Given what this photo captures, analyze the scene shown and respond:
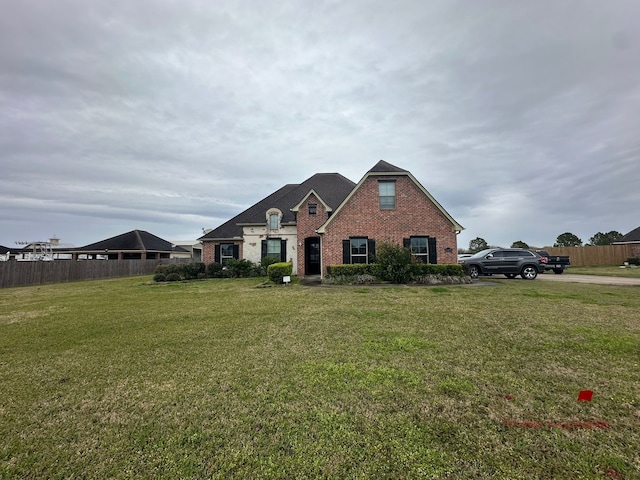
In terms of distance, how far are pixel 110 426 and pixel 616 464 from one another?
4.59 m

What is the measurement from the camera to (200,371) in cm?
411

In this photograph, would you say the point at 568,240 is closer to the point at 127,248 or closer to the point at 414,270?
the point at 414,270

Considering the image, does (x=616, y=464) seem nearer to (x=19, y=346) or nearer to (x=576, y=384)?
(x=576, y=384)

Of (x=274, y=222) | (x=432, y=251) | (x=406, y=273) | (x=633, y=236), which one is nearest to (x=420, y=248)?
(x=432, y=251)

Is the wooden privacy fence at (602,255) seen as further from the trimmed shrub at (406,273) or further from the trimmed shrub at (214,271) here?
the trimmed shrub at (214,271)

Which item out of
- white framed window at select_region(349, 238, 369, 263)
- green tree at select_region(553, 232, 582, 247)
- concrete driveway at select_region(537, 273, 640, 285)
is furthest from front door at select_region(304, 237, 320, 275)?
green tree at select_region(553, 232, 582, 247)

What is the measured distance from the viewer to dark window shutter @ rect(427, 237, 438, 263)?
1560 cm

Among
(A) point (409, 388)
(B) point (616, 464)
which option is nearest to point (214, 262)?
(A) point (409, 388)

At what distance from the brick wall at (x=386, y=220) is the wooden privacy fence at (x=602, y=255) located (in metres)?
22.5

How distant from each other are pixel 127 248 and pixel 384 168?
2833 cm

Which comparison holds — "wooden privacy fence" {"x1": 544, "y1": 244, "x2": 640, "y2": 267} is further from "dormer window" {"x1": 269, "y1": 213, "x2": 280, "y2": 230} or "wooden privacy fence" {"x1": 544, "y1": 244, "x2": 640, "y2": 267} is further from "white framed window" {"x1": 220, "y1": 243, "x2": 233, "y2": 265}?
"white framed window" {"x1": 220, "y1": 243, "x2": 233, "y2": 265}

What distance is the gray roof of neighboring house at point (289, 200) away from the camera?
20.4 metres

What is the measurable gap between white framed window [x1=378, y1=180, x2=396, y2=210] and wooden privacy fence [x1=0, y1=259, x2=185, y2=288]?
21532 millimetres

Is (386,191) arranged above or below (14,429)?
above
